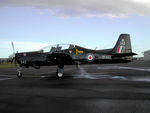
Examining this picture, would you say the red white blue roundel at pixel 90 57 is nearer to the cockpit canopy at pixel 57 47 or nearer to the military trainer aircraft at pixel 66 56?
the military trainer aircraft at pixel 66 56

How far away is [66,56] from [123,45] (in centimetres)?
538

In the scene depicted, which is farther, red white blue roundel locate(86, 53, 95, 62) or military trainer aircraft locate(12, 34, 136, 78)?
red white blue roundel locate(86, 53, 95, 62)

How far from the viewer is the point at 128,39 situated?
14.7 meters

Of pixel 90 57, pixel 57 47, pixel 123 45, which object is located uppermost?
pixel 123 45

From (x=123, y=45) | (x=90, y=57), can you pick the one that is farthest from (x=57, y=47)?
(x=123, y=45)

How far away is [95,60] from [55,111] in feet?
32.2

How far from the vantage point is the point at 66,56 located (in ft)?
41.1

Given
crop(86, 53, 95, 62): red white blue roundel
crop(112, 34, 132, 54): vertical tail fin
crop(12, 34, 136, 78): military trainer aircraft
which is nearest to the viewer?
crop(12, 34, 136, 78): military trainer aircraft

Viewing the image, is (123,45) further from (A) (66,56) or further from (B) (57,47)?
(B) (57,47)

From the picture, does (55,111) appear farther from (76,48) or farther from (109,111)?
(76,48)

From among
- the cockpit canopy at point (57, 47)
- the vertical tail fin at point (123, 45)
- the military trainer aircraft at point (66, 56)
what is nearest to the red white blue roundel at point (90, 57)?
the military trainer aircraft at point (66, 56)

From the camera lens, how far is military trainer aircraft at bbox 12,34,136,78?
12.5 metres

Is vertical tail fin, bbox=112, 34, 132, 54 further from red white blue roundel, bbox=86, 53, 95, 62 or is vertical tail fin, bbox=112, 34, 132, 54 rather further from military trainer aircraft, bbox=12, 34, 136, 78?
red white blue roundel, bbox=86, 53, 95, 62

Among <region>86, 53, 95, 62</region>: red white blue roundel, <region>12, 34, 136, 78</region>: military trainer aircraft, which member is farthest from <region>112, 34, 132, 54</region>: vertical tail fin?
<region>86, 53, 95, 62</region>: red white blue roundel
